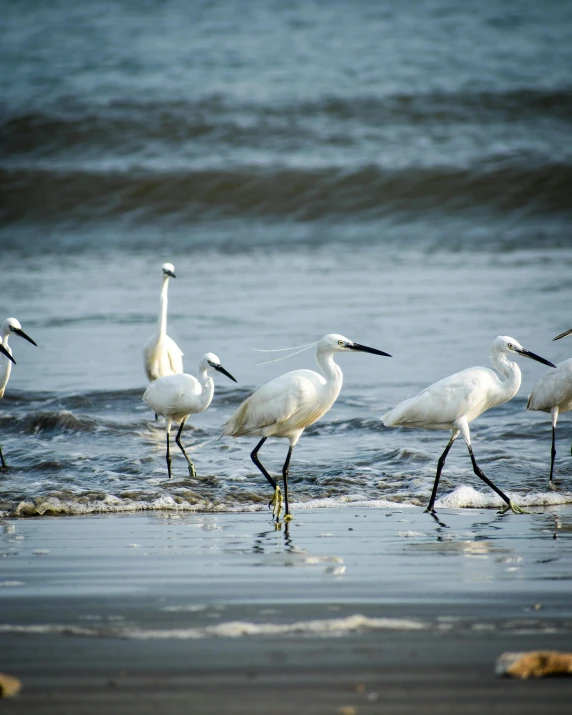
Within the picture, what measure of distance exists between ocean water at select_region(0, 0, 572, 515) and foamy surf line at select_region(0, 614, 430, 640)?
111 inches

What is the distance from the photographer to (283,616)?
11.9ft

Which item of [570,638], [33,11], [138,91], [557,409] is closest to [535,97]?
[138,91]

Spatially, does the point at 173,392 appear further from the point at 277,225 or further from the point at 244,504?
the point at 277,225

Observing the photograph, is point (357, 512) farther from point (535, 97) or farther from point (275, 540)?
point (535, 97)

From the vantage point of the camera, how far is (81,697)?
287 cm

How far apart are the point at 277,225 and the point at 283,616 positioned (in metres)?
20.0

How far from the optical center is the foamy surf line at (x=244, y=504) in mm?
6270

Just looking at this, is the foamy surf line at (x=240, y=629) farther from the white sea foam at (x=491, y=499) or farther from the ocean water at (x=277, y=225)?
the white sea foam at (x=491, y=499)

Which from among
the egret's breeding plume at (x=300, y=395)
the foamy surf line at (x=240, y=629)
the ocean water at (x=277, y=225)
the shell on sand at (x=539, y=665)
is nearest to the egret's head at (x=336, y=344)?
the egret's breeding plume at (x=300, y=395)

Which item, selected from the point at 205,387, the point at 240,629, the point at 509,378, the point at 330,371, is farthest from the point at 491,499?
the point at 240,629

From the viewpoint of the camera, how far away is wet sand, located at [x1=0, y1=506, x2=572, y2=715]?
2879 millimetres

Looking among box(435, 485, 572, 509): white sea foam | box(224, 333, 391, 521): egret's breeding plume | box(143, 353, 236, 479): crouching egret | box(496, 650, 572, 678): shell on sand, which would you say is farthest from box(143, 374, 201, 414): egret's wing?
box(496, 650, 572, 678): shell on sand

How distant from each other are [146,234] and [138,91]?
982cm

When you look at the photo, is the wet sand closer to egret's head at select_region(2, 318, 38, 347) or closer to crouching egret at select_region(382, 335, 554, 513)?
crouching egret at select_region(382, 335, 554, 513)
